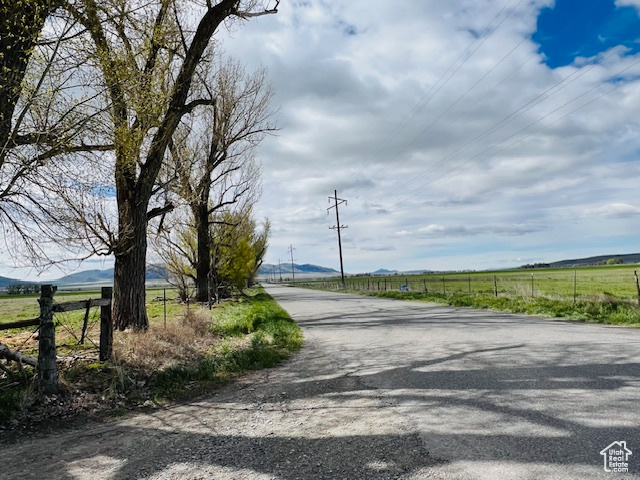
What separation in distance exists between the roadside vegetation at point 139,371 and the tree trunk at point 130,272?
3.15 feet

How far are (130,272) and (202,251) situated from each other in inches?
537

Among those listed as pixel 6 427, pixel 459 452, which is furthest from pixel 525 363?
pixel 6 427

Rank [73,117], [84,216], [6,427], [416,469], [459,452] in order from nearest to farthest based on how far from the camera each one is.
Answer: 1. [416,469]
2. [459,452]
3. [6,427]
4. [73,117]
5. [84,216]

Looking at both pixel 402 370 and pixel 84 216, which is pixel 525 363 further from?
pixel 84 216

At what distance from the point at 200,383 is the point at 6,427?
2541 millimetres

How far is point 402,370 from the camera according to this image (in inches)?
271

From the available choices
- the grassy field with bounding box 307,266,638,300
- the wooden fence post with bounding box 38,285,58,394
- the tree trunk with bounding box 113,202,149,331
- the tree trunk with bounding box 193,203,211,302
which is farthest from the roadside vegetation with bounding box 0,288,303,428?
the grassy field with bounding box 307,266,638,300

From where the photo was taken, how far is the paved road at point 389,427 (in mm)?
3492

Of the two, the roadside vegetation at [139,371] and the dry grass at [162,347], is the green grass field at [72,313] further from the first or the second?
the roadside vegetation at [139,371]

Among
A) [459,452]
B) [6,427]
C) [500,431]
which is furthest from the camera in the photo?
[6,427]

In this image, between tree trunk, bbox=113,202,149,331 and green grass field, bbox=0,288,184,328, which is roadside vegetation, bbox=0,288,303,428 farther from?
green grass field, bbox=0,288,184,328

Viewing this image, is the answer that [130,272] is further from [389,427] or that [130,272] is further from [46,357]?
[389,427]

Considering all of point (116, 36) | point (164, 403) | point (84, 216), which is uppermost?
point (116, 36)

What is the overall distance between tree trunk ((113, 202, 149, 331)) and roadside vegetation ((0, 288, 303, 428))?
37.8 inches
